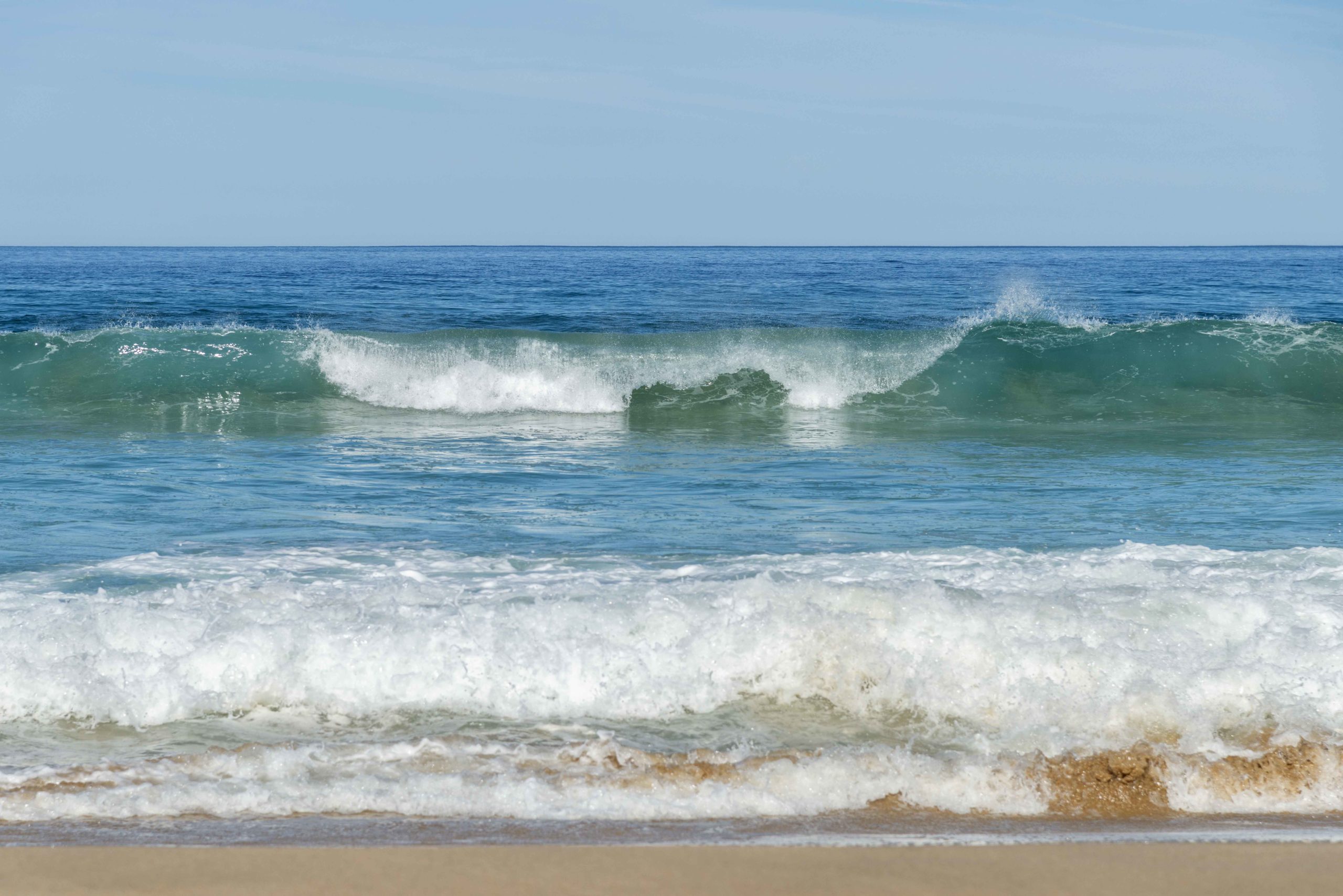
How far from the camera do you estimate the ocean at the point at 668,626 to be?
3.20 meters

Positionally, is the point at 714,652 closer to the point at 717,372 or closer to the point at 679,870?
the point at 679,870

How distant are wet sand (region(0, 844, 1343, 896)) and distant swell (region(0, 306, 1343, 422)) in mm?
9739

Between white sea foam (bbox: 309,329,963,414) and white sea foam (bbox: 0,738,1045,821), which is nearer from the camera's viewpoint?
white sea foam (bbox: 0,738,1045,821)

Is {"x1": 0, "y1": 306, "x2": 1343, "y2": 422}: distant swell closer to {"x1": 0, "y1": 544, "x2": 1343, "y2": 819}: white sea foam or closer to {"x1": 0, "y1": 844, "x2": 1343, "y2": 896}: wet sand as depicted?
{"x1": 0, "y1": 544, "x2": 1343, "y2": 819}: white sea foam

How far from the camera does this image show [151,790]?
3.15 meters

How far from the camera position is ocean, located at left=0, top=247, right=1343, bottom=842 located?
3195 mm

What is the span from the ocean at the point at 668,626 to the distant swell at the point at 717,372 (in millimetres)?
830

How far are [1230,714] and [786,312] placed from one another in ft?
66.2

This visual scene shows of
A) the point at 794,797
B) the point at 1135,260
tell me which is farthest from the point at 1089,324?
the point at 1135,260

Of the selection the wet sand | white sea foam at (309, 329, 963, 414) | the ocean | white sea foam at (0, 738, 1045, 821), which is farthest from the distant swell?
the wet sand

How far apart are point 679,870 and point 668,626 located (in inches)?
65.1

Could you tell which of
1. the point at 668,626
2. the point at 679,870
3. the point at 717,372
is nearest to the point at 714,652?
the point at 668,626

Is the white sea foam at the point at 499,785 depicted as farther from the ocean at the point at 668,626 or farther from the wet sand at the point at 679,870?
the wet sand at the point at 679,870

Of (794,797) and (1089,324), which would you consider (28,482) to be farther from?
(1089,324)
